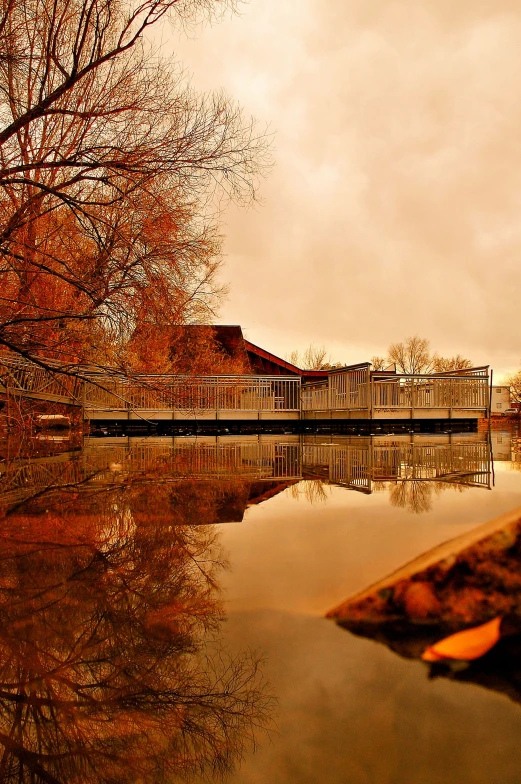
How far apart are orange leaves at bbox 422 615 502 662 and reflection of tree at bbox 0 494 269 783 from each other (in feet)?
1.43

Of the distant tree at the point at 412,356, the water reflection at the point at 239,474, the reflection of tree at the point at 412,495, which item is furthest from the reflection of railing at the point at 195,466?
the distant tree at the point at 412,356

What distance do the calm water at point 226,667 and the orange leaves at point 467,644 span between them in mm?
75

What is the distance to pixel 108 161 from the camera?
7836mm

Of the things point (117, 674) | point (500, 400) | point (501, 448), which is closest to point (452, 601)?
point (117, 674)

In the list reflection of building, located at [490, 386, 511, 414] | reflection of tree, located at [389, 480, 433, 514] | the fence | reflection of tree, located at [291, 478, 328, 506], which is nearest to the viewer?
reflection of tree, located at [389, 480, 433, 514]

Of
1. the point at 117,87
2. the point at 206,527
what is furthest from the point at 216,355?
the point at 206,527

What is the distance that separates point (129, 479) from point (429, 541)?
3.33m

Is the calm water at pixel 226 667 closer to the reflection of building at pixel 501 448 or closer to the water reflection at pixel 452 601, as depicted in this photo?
the water reflection at pixel 452 601

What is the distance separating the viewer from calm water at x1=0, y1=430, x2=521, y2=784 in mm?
989

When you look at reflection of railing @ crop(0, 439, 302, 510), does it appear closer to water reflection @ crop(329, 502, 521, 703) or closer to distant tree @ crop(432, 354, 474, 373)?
water reflection @ crop(329, 502, 521, 703)

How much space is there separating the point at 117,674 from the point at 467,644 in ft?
2.77

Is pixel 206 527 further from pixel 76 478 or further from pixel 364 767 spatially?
pixel 76 478

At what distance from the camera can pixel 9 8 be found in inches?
306

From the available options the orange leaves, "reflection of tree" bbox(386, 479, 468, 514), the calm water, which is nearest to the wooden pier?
"reflection of tree" bbox(386, 479, 468, 514)
